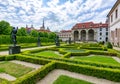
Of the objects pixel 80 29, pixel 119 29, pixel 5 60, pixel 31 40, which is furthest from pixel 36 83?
pixel 80 29

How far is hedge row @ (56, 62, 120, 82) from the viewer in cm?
542

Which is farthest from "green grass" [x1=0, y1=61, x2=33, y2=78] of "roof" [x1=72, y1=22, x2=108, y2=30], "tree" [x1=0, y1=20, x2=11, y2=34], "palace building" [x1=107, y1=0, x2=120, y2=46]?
"roof" [x1=72, y1=22, x2=108, y2=30]

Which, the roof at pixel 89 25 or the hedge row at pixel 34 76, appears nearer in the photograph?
the hedge row at pixel 34 76

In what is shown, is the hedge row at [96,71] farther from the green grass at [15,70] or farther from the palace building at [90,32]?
the palace building at [90,32]

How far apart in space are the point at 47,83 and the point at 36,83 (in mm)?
508

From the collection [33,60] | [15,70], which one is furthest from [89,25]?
[15,70]

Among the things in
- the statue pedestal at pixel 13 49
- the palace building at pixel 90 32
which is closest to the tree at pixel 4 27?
the statue pedestal at pixel 13 49

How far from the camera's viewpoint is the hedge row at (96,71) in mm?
5423

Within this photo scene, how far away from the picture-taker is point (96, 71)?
5887 millimetres

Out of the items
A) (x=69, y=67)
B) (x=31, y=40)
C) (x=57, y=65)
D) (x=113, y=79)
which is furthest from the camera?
(x=31, y=40)

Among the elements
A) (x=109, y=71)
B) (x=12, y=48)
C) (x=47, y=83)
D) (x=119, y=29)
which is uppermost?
(x=119, y=29)

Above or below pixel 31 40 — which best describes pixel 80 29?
above

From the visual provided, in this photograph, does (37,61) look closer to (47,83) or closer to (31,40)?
(47,83)

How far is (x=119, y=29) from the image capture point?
19078 mm
